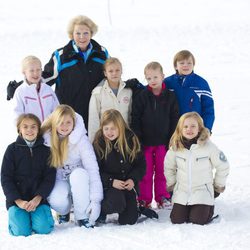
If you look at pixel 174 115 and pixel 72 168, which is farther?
pixel 174 115

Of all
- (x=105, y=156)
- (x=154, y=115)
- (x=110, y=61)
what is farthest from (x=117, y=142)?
(x=110, y=61)

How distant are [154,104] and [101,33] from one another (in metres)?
17.1

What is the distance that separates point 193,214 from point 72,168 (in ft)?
4.06

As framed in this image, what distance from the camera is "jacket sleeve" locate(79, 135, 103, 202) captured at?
201 inches

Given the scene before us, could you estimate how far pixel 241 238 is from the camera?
4504 mm

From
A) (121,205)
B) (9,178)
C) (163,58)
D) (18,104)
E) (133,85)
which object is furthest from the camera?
(163,58)

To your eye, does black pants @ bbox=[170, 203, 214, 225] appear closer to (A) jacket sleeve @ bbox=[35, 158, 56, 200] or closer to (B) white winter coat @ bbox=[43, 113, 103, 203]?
(B) white winter coat @ bbox=[43, 113, 103, 203]

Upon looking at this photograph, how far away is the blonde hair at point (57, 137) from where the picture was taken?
5059 millimetres

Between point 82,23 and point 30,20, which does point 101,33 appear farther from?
point 82,23

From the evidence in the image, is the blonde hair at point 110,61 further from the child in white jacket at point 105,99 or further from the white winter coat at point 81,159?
the white winter coat at point 81,159

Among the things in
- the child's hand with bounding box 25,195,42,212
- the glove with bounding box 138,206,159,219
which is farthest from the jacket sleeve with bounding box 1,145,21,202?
the glove with bounding box 138,206,159,219

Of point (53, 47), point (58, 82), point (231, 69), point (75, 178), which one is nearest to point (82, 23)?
point (58, 82)

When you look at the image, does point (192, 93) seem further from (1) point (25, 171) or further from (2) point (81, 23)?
(1) point (25, 171)

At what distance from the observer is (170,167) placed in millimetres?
5289
